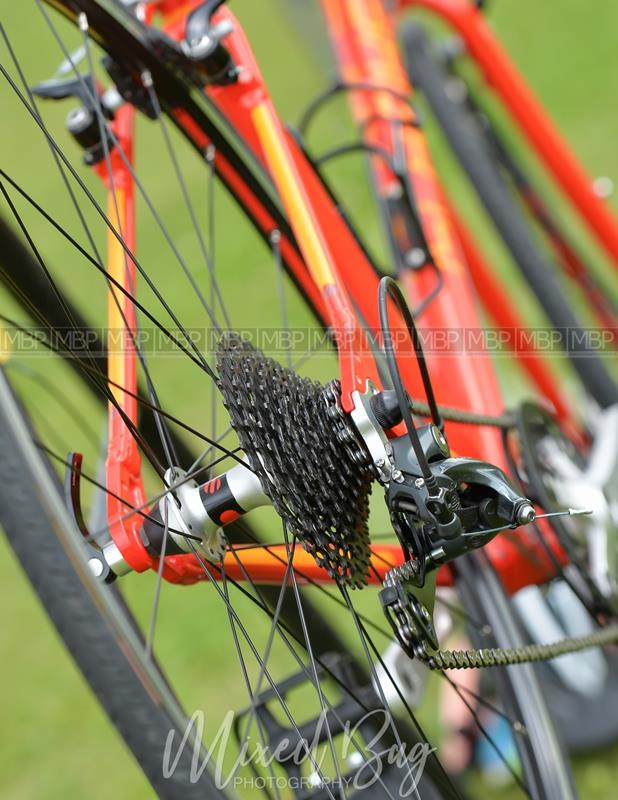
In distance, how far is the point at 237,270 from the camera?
217cm

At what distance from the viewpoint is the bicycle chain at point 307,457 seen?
2.07 feet

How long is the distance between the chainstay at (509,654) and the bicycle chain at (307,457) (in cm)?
8

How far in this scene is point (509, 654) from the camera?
736 millimetres

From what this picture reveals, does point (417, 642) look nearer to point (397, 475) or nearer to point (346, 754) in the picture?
point (397, 475)

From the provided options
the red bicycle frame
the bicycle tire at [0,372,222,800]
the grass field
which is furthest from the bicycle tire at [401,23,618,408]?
the bicycle tire at [0,372,222,800]

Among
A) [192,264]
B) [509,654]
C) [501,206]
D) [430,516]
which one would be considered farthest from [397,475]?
[501,206]

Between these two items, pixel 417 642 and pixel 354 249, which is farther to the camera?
pixel 354 249

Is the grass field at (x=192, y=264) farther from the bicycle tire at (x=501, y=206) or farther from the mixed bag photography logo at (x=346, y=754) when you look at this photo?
the bicycle tire at (x=501, y=206)

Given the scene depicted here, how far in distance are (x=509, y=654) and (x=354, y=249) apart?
45cm

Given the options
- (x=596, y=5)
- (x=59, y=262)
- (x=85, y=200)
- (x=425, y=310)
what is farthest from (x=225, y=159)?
(x=596, y=5)

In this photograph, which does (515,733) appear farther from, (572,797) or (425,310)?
(425,310)

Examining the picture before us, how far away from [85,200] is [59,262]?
42.3 inches

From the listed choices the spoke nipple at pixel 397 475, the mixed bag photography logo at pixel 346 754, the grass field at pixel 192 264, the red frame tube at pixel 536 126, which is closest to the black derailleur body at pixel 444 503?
the spoke nipple at pixel 397 475

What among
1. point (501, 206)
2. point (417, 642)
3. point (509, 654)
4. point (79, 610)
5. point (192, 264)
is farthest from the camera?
point (501, 206)
